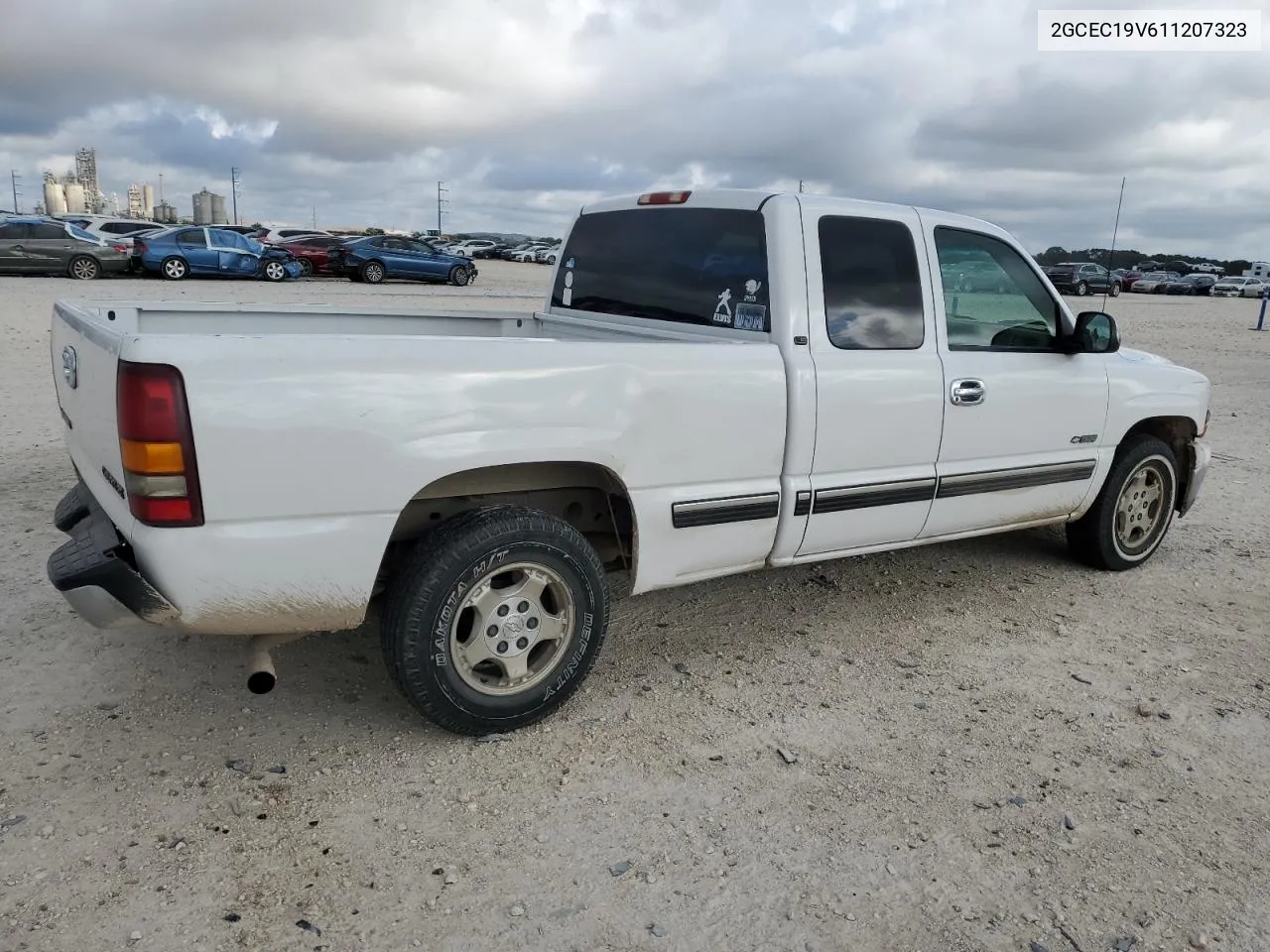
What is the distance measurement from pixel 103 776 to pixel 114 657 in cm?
88

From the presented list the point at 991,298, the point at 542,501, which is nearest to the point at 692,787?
the point at 542,501

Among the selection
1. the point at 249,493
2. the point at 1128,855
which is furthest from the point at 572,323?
the point at 1128,855

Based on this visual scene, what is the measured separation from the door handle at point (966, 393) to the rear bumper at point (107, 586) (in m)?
3.07

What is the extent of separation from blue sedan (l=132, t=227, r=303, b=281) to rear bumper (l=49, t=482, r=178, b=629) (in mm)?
22239

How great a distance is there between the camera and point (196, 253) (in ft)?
75.3

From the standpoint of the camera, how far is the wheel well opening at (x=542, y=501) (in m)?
3.32

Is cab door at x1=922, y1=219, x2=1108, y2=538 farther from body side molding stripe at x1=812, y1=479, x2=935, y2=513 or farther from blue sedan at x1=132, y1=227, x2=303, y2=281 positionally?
blue sedan at x1=132, y1=227, x2=303, y2=281

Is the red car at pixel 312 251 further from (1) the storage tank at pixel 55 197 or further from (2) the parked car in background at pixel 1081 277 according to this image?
(1) the storage tank at pixel 55 197

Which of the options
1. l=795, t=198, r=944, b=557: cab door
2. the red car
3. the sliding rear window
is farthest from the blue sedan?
l=795, t=198, r=944, b=557: cab door

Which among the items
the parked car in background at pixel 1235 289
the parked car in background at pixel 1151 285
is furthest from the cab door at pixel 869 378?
the parked car in background at pixel 1235 289

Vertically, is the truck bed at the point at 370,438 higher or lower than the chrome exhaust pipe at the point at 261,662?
higher

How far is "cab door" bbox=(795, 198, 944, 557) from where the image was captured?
3.82 meters

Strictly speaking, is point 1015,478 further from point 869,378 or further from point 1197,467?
point 1197,467

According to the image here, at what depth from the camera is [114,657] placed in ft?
12.5
